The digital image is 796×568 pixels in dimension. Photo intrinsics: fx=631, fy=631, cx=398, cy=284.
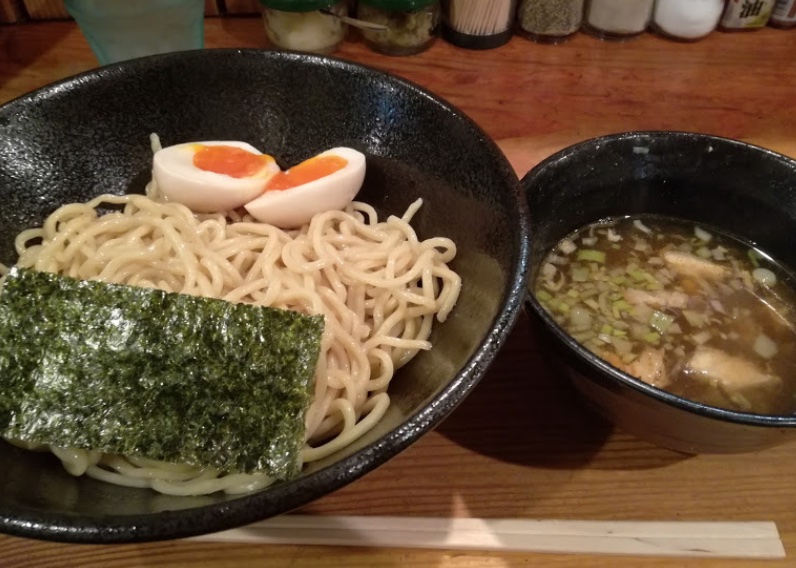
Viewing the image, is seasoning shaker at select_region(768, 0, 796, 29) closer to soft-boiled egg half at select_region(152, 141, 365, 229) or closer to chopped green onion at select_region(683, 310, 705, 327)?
chopped green onion at select_region(683, 310, 705, 327)

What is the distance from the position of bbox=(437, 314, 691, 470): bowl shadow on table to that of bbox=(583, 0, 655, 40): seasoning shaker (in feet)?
5.68

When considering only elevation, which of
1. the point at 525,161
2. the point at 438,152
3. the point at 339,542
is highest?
the point at 438,152

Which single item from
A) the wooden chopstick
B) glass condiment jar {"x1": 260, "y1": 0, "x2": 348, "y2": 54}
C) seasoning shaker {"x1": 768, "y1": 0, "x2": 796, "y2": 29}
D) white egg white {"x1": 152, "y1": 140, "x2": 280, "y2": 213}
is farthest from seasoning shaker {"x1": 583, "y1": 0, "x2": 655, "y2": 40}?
the wooden chopstick

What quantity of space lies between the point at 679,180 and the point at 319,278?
2.91 feet

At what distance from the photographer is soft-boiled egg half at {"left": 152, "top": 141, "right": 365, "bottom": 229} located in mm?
1425

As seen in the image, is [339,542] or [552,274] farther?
[552,274]

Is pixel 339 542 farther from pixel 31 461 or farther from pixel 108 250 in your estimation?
pixel 108 250

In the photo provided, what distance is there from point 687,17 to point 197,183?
209cm

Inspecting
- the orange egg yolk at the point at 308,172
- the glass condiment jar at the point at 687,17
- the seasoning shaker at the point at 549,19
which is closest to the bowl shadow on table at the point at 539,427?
the orange egg yolk at the point at 308,172

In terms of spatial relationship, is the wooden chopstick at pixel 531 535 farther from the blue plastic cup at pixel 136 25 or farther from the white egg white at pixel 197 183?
the blue plastic cup at pixel 136 25

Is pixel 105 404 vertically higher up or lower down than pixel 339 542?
higher up

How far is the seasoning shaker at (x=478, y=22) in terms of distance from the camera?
2.41 meters

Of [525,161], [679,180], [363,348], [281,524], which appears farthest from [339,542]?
[525,161]

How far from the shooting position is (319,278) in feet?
4.45
